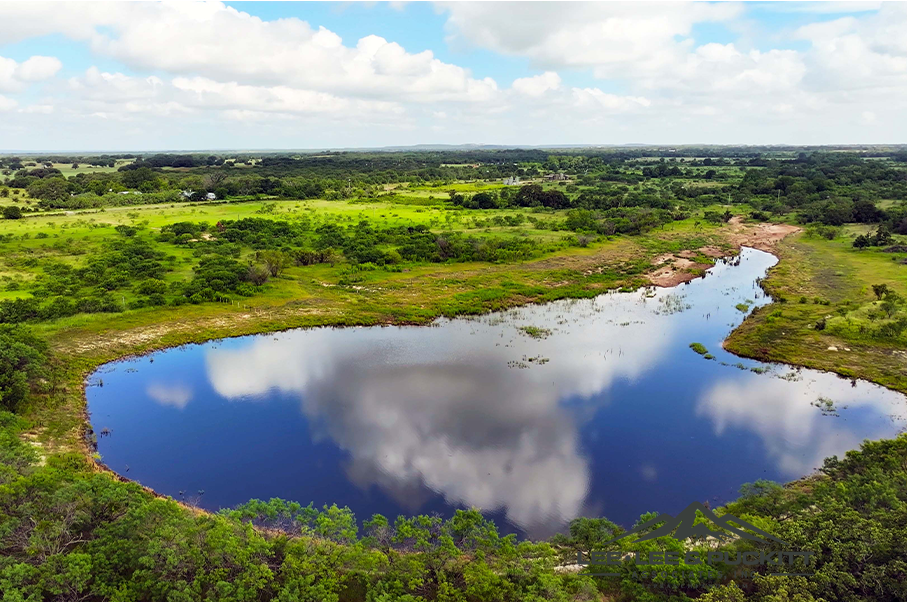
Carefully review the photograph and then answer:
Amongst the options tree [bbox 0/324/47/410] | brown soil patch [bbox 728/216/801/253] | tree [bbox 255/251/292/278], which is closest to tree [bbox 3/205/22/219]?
tree [bbox 255/251/292/278]

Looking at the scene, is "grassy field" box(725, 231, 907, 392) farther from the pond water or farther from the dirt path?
the dirt path

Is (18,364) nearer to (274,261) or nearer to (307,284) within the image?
(307,284)

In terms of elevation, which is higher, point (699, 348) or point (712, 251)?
point (712, 251)

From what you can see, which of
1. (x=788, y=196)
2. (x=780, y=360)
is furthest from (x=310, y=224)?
(x=788, y=196)

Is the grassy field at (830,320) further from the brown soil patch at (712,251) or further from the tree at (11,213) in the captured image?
the tree at (11,213)

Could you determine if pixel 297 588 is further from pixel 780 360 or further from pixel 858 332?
pixel 858 332

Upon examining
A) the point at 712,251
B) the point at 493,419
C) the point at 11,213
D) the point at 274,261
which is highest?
the point at 11,213

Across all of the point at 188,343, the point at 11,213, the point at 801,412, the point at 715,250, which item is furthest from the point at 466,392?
the point at 11,213

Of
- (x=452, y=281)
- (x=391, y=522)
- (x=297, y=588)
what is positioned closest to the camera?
(x=297, y=588)

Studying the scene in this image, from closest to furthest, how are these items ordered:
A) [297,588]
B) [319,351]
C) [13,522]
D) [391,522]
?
[297,588], [13,522], [391,522], [319,351]

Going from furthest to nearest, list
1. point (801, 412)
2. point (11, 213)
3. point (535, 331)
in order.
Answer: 1. point (11, 213)
2. point (535, 331)
3. point (801, 412)
